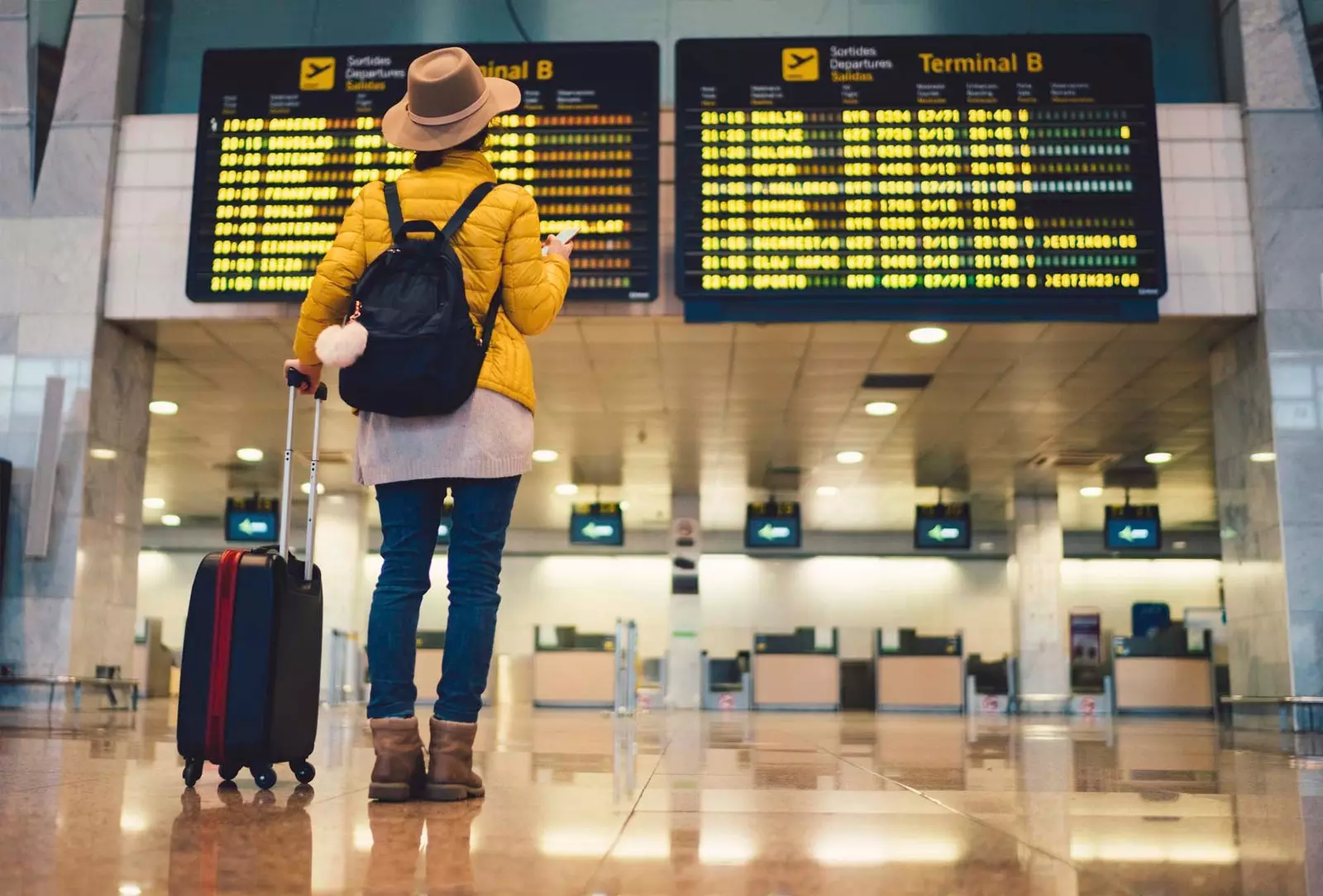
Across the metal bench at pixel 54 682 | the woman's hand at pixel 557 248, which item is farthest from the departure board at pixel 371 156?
the woman's hand at pixel 557 248

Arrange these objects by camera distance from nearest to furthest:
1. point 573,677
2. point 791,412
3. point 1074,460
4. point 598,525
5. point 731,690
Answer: point 791,412
point 1074,460
point 598,525
point 573,677
point 731,690

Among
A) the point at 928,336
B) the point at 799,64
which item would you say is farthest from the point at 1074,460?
the point at 799,64

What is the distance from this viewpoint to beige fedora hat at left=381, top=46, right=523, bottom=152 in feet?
9.38

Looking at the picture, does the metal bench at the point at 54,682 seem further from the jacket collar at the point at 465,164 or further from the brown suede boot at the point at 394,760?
the jacket collar at the point at 465,164

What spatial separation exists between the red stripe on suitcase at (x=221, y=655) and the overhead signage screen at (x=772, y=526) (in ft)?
44.9

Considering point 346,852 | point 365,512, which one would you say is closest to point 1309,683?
point 346,852

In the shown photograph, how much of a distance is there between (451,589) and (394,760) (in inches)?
15.5

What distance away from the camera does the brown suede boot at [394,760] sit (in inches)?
100.0

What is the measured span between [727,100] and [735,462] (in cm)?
758

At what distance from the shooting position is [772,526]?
16.5m

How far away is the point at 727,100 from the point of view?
7.58m

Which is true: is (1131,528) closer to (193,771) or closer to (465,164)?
(465,164)

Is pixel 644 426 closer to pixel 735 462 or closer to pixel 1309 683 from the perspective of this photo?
pixel 735 462

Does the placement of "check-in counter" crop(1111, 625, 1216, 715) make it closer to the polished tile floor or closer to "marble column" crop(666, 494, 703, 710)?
"marble column" crop(666, 494, 703, 710)
